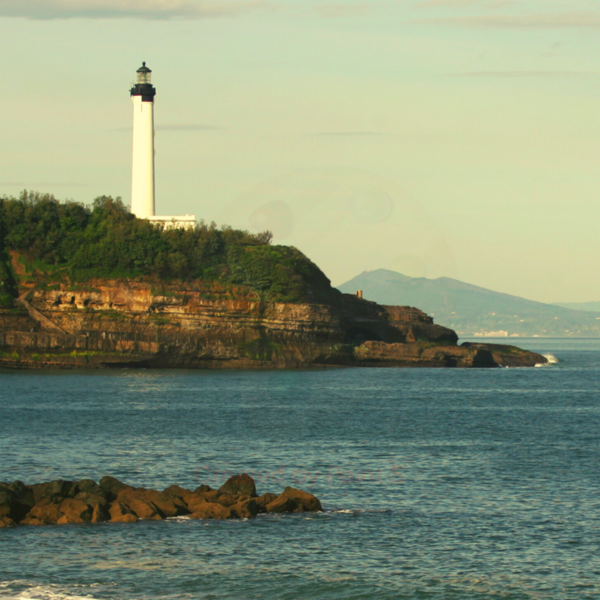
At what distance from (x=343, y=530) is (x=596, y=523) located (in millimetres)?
8826

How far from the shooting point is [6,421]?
57219 millimetres

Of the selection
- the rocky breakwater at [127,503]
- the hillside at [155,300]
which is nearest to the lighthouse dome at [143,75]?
the hillside at [155,300]

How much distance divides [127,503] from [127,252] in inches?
3427

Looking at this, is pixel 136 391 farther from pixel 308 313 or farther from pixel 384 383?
pixel 308 313

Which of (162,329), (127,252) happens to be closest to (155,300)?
(162,329)

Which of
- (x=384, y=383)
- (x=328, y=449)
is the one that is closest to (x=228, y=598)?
(x=328, y=449)

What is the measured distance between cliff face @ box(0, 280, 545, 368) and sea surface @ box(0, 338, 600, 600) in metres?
30.5

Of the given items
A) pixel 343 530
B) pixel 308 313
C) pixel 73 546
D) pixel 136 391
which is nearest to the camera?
pixel 73 546

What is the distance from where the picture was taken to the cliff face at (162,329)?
108 m

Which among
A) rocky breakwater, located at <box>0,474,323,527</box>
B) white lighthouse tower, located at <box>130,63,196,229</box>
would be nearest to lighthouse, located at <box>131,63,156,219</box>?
white lighthouse tower, located at <box>130,63,196,229</box>

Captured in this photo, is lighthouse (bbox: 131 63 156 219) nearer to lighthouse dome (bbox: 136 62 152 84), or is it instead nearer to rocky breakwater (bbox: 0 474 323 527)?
lighthouse dome (bbox: 136 62 152 84)

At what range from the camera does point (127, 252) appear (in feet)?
382

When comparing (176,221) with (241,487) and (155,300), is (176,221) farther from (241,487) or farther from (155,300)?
(241,487)

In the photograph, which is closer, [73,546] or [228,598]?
[228,598]
